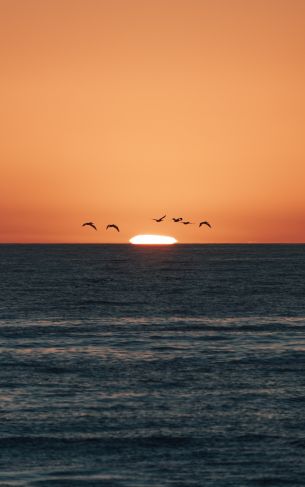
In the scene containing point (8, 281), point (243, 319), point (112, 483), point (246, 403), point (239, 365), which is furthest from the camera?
point (8, 281)

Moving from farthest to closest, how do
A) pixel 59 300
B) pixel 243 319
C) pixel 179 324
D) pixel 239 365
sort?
pixel 59 300 → pixel 243 319 → pixel 179 324 → pixel 239 365

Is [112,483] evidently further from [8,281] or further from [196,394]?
[8,281]

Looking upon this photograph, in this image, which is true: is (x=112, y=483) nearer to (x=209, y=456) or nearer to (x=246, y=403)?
(x=209, y=456)

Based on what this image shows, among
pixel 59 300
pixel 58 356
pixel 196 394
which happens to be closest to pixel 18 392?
pixel 196 394

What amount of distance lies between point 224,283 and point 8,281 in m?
38.1

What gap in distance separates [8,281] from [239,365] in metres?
104

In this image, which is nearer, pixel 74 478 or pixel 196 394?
pixel 74 478

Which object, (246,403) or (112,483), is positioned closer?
(112,483)

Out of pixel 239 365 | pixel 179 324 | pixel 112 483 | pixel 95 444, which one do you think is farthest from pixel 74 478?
pixel 179 324

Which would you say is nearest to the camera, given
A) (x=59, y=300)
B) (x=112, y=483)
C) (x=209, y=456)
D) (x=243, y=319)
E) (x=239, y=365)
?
(x=112, y=483)

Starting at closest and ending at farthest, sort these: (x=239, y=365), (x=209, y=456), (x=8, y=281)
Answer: (x=209, y=456)
(x=239, y=365)
(x=8, y=281)

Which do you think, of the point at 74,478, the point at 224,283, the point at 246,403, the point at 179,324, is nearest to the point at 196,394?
the point at 246,403

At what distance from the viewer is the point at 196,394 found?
44.7m

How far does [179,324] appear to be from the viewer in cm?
8162
